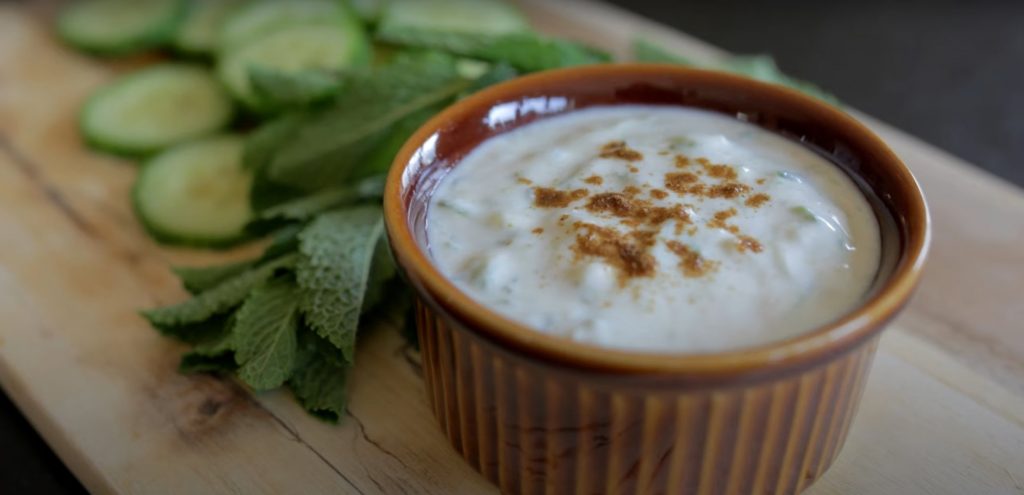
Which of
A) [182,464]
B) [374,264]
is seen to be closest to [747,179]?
[374,264]

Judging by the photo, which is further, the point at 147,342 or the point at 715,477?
the point at 147,342

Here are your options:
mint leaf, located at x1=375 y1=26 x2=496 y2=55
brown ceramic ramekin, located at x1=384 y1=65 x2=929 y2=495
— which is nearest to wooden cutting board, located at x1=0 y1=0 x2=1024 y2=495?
brown ceramic ramekin, located at x1=384 y1=65 x2=929 y2=495

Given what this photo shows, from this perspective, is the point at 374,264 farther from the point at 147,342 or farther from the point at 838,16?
the point at 838,16

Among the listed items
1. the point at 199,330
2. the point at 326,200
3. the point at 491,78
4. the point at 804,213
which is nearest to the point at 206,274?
the point at 199,330

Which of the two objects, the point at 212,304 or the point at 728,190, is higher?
the point at 728,190

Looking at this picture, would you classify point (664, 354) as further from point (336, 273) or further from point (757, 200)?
point (336, 273)
